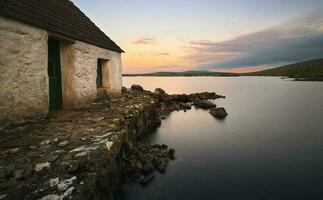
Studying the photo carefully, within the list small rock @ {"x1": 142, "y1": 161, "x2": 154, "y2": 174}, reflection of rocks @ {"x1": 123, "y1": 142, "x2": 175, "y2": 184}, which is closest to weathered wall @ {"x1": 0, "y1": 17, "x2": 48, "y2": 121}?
reflection of rocks @ {"x1": 123, "y1": 142, "x2": 175, "y2": 184}

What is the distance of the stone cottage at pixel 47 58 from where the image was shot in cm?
630

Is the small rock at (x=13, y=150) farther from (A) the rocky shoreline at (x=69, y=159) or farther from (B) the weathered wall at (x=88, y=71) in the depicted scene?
(B) the weathered wall at (x=88, y=71)

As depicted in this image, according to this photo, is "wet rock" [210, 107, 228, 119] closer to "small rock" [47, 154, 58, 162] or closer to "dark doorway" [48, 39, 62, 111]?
"dark doorway" [48, 39, 62, 111]

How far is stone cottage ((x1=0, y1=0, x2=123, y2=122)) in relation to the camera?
630 cm

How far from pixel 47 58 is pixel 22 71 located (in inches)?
49.9

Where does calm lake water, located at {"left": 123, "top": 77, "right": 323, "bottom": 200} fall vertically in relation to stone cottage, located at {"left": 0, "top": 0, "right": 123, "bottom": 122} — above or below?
below

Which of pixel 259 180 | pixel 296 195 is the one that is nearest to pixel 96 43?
pixel 259 180

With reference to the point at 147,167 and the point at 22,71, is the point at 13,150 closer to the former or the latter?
the point at 22,71

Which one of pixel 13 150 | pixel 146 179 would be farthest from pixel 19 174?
pixel 146 179

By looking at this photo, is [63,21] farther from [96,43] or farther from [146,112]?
[146,112]

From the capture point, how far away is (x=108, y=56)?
41.1 ft

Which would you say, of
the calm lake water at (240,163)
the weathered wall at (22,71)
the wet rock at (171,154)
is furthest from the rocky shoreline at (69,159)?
the calm lake water at (240,163)

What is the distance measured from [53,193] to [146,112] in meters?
9.67

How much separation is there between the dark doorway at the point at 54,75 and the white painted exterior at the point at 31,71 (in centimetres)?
18
